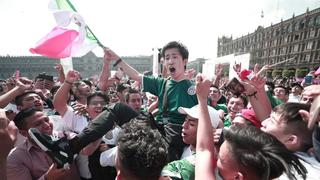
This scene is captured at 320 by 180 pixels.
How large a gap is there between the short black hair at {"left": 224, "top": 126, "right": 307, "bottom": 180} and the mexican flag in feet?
9.36

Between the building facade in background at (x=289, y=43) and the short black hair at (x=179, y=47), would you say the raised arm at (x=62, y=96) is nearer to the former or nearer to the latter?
the short black hair at (x=179, y=47)

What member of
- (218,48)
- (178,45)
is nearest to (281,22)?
(218,48)

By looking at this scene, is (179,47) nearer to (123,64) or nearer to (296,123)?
(123,64)

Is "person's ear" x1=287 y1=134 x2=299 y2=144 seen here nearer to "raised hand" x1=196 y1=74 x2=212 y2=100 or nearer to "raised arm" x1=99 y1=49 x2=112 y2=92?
"raised hand" x1=196 y1=74 x2=212 y2=100

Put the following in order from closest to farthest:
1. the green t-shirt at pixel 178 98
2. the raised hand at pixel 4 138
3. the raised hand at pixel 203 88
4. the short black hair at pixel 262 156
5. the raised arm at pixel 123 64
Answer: the short black hair at pixel 262 156
the raised hand at pixel 4 138
the raised hand at pixel 203 88
the green t-shirt at pixel 178 98
the raised arm at pixel 123 64

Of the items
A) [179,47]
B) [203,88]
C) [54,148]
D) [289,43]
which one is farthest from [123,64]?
[289,43]

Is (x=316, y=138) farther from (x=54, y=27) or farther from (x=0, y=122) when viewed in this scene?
(x=54, y=27)

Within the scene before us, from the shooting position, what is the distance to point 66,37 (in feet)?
11.8

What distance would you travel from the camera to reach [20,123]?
87.4 inches

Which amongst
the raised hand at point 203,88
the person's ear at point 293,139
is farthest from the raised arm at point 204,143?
the person's ear at point 293,139

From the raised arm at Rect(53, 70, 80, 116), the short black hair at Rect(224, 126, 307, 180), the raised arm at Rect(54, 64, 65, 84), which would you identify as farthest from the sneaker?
the raised arm at Rect(54, 64, 65, 84)

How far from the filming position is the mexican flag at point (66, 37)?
139 inches

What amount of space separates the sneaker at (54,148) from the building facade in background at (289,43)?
59480mm

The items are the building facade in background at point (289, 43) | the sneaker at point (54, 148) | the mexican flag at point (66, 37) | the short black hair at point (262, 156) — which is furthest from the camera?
the building facade in background at point (289, 43)
